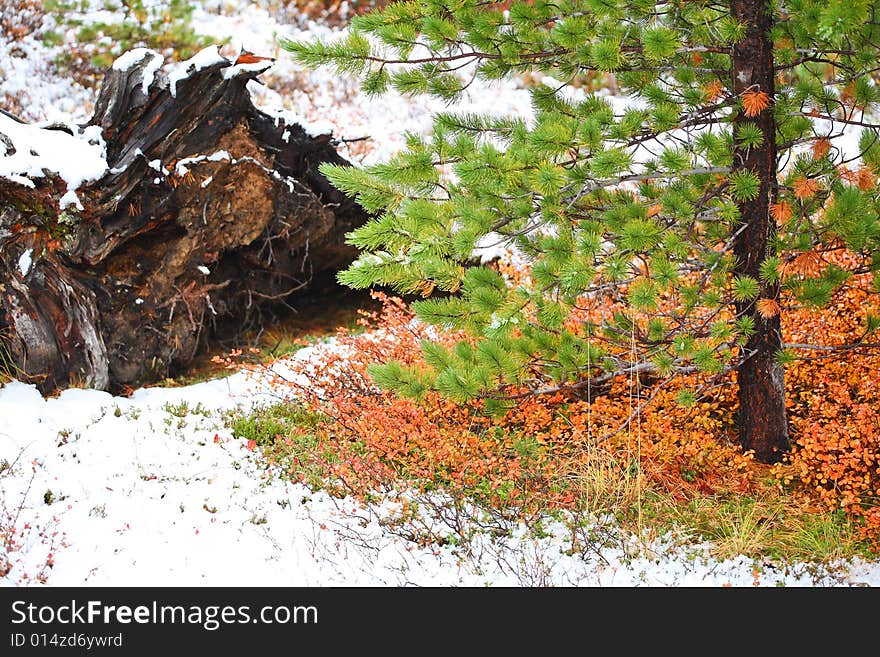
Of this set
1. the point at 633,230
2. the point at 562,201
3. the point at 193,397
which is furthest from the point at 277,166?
the point at 633,230

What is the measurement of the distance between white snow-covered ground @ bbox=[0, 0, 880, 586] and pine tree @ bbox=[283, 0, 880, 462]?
983 mm

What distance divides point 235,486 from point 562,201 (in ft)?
8.99

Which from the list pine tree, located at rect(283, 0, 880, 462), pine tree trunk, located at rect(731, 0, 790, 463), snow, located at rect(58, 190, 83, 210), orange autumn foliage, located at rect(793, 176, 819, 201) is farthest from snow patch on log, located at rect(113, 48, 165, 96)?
orange autumn foliage, located at rect(793, 176, 819, 201)

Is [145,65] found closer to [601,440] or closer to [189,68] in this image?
[189,68]

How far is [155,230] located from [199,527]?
3.47m

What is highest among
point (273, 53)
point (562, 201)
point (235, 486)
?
point (273, 53)

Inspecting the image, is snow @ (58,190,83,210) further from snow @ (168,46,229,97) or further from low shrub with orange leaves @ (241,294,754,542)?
low shrub with orange leaves @ (241,294,754,542)

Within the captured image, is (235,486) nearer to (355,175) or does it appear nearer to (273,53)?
(355,175)

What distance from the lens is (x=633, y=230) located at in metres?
4.49

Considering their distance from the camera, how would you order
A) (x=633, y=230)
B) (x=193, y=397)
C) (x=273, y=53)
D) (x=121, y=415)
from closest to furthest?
1. (x=633, y=230)
2. (x=121, y=415)
3. (x=193, y=397)
4. (x=273, y=53)

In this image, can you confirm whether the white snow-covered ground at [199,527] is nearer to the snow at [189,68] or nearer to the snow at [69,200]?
the snow at [69,200]

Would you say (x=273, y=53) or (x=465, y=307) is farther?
(x=273, y=53)

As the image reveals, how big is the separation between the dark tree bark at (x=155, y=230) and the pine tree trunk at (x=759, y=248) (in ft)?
13.8

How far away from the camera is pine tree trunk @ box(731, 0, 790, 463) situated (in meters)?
4.98
